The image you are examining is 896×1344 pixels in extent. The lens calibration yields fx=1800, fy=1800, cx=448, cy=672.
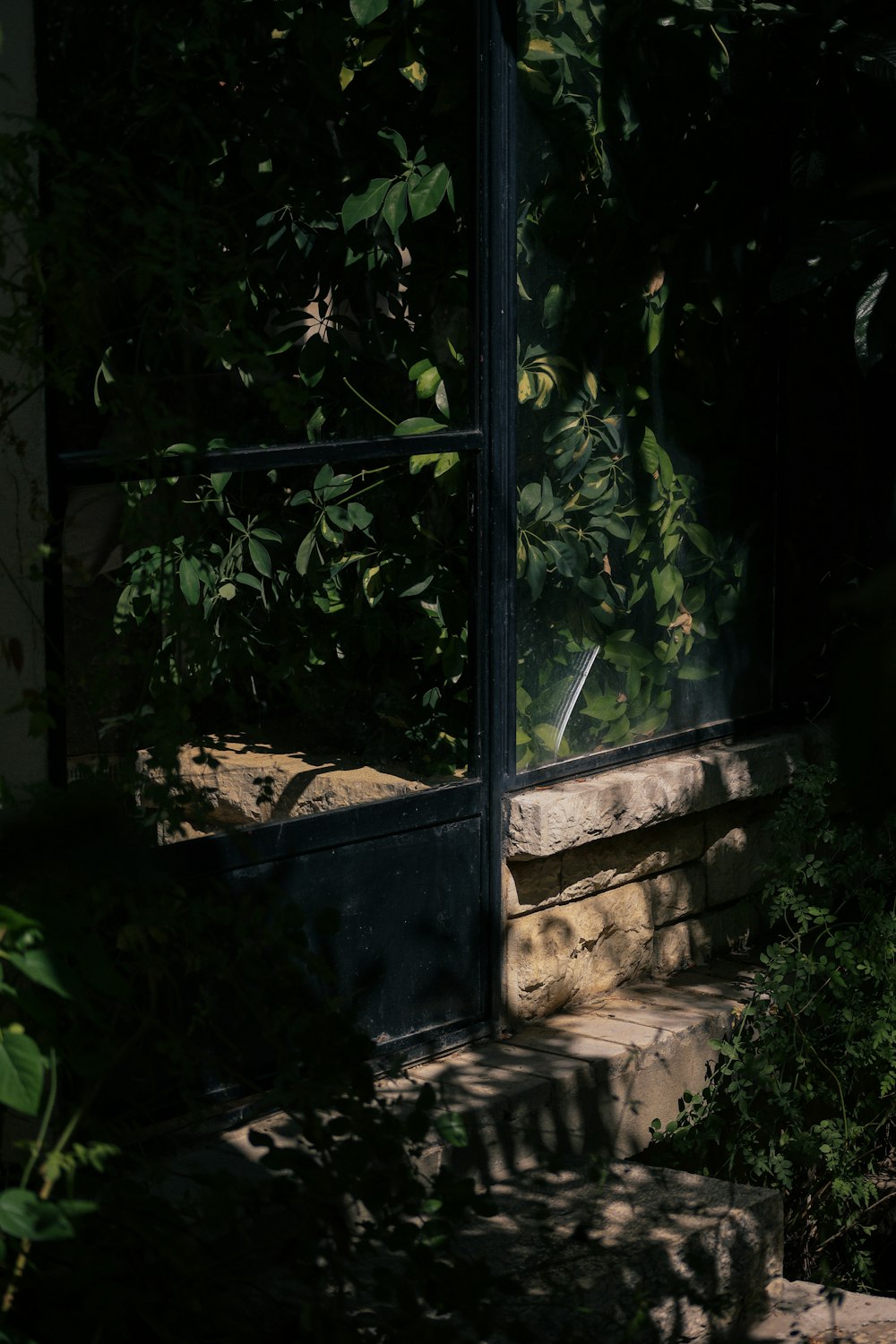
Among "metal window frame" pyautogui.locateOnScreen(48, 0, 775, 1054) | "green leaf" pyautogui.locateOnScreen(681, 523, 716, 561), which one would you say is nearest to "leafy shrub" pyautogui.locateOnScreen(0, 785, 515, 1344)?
"metal window frame" pyautogui.locateOnScreen(48, 0, 775, 1054)

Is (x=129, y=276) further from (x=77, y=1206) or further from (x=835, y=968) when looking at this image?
(x=835, y=968)

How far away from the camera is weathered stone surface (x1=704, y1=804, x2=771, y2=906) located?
16.1ft

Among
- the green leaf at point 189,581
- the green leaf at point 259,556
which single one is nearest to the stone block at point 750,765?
the green leaf at point 259,556

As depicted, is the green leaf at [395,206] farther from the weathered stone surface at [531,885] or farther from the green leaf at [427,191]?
the weathered stone surface at [531,885]

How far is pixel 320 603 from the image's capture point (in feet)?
13.2

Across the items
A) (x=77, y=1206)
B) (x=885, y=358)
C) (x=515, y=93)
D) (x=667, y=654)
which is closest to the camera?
(x=77, y=1206)

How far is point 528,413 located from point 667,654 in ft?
2.81

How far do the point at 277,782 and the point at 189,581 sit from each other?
1.63 feet

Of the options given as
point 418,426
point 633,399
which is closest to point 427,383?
point 418,426

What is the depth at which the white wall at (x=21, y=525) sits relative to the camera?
318 centimetres

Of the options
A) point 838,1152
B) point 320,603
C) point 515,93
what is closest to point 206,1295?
point 320,603

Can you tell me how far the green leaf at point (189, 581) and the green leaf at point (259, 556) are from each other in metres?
0.16

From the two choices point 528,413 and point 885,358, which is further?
point 885,358

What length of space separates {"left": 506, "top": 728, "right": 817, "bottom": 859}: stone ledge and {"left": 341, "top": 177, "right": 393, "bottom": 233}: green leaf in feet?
4.58
